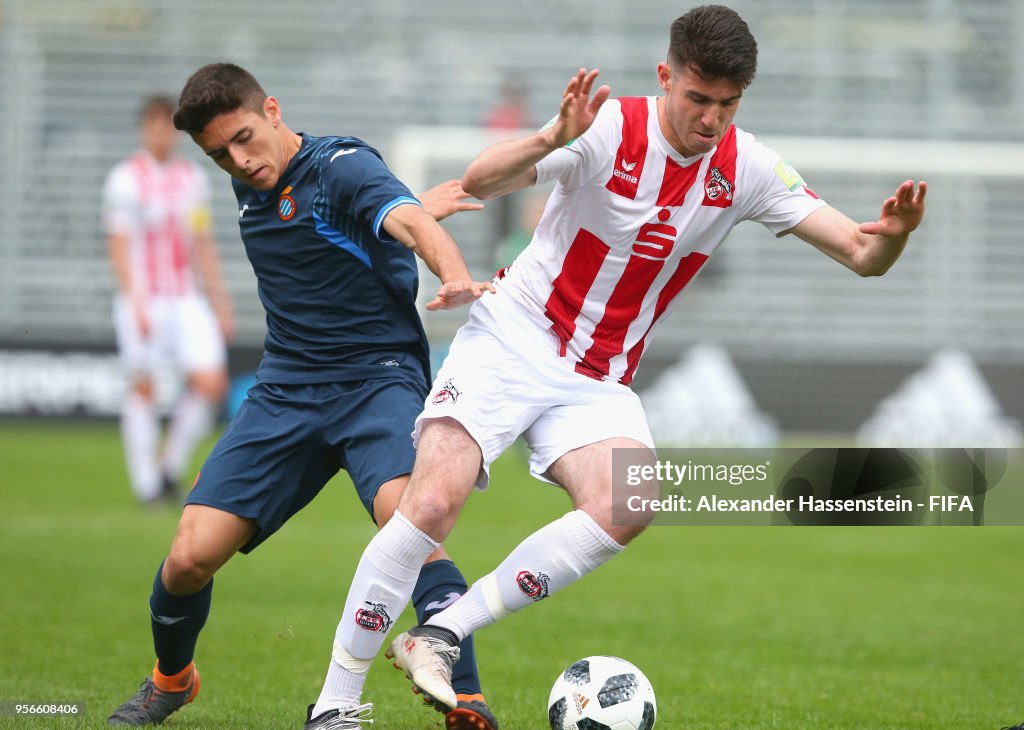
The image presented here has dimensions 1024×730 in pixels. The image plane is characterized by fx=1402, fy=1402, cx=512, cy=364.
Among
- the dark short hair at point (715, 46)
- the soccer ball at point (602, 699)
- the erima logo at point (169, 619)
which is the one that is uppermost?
the dark short hair at point (715, 46)

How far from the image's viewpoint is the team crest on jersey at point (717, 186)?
4664mm

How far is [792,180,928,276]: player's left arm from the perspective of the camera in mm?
4367

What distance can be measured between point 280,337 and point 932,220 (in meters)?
15.0

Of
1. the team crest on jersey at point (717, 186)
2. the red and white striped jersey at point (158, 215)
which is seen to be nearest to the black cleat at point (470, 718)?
the team crest on jersey at point (717, 186)

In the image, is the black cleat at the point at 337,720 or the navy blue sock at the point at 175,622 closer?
the black cleat at the point at 337,720

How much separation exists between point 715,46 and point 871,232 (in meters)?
0.78

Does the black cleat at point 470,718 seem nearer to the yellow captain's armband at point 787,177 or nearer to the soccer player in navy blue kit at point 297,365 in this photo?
the soccer player in navy blue kit at point 297,365

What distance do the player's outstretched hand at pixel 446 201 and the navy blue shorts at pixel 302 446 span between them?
0.61m

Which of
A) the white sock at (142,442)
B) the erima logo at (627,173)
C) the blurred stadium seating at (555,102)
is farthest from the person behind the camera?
the blurred stadium seating at (555,102)

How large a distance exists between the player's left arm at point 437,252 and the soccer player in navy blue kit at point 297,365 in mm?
188

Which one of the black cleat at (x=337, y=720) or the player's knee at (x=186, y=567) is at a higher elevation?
the player's knee at (x=186, y=567)

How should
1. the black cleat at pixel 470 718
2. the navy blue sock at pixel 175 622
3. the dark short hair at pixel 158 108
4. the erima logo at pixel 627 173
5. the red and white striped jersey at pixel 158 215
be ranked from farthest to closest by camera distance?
the red and white striped jersey at pixel 158 215 < the dark short hair at pixel 158 108 < the navy blue sock at pixel 175 622 < the erima logo at pixel 627 173 < the black cleat at pixel 470 718

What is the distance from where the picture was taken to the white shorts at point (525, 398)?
4508 millimetres

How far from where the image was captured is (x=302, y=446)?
15.7 ft
